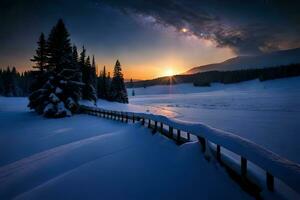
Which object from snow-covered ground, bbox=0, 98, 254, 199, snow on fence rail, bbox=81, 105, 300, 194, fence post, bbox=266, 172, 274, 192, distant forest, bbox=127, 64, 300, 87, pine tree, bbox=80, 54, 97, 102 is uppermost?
distant forest, bbox=127, 64, 300, 87

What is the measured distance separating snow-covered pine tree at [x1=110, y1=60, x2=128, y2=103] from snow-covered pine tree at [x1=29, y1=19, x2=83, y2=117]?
3049 cm

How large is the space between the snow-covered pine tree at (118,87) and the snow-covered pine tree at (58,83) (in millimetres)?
30494

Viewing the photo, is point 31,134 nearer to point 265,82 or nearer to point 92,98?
point 92,98

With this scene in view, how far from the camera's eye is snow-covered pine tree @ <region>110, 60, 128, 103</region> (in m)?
58.6

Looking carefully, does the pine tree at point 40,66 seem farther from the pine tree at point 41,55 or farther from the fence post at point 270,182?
the fence post at point 270,182

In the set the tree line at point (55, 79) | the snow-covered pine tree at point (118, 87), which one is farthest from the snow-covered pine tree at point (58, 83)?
the snow-covered pine tree at point (118, 87)

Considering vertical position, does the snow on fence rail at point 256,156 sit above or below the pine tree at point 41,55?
below

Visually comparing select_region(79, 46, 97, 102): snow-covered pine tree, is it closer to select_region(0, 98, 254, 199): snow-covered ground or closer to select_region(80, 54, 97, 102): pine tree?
select_region(80, 54, 97, 102): pine tree

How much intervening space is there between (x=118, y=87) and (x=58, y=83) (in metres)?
33.1

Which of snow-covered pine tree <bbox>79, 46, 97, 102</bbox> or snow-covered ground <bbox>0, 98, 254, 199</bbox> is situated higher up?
snow-covered pine tree <bbox>79, 46, 97, 102</bbox>

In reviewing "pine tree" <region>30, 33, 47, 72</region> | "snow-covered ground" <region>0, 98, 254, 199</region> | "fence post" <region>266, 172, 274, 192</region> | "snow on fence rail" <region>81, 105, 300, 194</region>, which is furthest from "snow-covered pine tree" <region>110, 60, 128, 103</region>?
"fence post" <region>266, 172, 274, 192</region>

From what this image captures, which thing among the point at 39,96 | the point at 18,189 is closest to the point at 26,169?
the point at 18,189

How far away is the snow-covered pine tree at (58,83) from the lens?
975 inches

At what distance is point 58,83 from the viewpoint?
1033 inches
